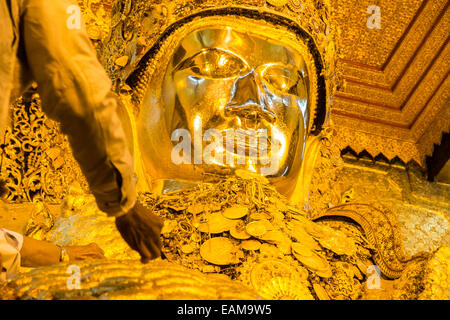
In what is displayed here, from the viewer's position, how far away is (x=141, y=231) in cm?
99

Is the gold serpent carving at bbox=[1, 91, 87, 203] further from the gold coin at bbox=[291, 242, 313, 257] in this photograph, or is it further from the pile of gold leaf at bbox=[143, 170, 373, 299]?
the gold coin at bbox=[291, 242, 313, 257]

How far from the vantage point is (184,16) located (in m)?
2.11

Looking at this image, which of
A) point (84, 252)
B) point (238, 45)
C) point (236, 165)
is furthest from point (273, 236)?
point (238, 45)

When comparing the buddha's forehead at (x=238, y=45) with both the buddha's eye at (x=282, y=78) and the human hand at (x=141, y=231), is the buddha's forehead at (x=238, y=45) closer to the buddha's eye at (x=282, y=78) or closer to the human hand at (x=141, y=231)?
the buddha's eye at (x=282, y=78)

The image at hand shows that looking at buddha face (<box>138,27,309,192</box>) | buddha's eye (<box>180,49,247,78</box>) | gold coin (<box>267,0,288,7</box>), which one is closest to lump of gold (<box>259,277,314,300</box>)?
buddha face (<box>138,27,309,192</box>)

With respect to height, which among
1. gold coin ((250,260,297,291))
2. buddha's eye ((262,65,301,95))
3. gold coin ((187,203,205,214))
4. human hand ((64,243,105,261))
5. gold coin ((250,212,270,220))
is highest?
buddha's eye ((262,65,301,95))

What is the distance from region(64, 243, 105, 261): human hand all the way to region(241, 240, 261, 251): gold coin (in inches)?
15.0

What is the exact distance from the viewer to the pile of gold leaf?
146 centimetres

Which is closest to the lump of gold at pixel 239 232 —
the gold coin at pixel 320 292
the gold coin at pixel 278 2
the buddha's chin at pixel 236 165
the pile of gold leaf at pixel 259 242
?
the pile of gold leaf at pixel 259 242

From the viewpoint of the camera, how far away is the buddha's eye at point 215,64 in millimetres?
2031

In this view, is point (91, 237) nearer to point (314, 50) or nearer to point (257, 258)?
point (257, 258)

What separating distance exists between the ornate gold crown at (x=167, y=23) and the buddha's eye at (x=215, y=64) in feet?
0.56

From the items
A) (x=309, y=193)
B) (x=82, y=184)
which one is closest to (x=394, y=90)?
(x=309, y=193)

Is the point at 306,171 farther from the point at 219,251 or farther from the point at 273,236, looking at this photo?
the point at 219,251
